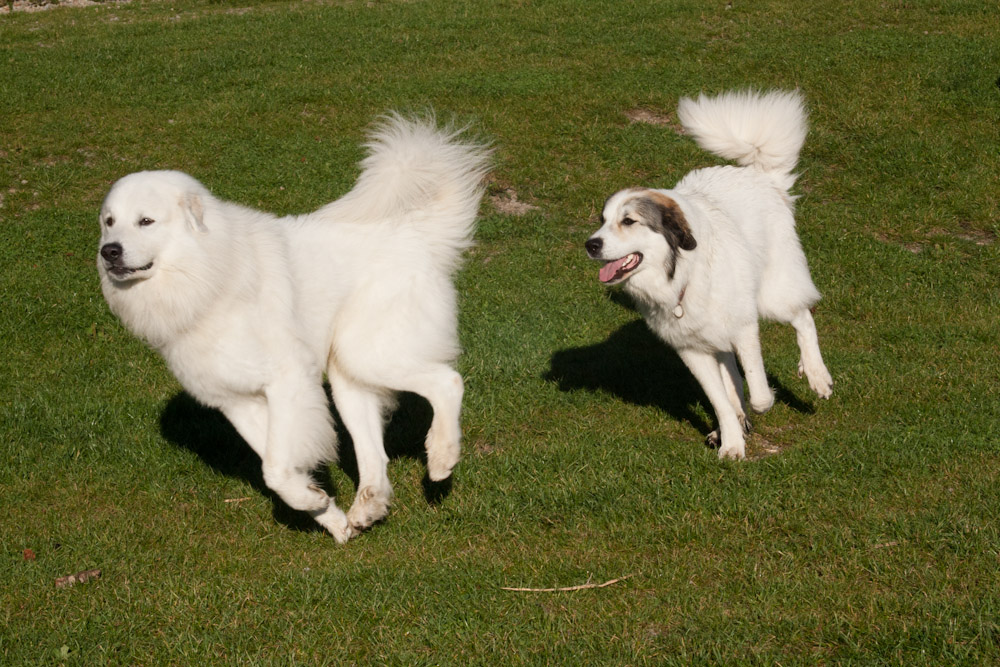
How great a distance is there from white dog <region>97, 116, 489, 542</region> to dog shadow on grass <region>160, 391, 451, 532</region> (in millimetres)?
657

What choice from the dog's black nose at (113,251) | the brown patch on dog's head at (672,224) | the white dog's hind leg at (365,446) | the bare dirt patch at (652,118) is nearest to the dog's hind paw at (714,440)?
the brown patch on dog's head at (672,224)

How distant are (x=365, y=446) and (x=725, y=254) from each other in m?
2.50

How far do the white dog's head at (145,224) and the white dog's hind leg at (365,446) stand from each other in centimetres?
118

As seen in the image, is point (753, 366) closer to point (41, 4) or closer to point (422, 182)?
point (422, 182)

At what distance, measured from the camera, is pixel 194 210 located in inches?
189

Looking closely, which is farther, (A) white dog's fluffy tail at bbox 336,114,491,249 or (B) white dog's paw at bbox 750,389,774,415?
(B) white dog's paw at bbox 750,389,774,415

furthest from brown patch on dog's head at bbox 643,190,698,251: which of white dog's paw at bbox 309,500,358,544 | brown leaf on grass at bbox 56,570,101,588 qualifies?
brown leaf on grass at bbox 56,570,101,588

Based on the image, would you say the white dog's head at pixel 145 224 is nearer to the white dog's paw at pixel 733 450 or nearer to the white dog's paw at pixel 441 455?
the white dog's paw at pixel 441 455

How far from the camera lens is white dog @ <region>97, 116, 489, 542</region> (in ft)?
15.6

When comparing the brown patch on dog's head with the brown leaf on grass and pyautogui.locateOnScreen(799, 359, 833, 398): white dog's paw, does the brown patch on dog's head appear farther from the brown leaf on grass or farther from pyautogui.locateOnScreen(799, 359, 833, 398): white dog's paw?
the brown leaf on grass

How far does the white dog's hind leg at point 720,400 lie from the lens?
5.95 metres

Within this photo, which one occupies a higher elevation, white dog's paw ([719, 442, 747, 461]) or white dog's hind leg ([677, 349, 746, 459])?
white dog's hind leg ([677, 349, 746, 459])

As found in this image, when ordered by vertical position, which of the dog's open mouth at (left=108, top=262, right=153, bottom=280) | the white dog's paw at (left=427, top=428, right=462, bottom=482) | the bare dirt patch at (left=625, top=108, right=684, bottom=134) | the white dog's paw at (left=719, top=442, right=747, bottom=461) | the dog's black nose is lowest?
the bare dirt patch at (left=625, top=108, right=684, bottom=134)

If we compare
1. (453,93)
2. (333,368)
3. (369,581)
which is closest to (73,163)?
(453,93)
